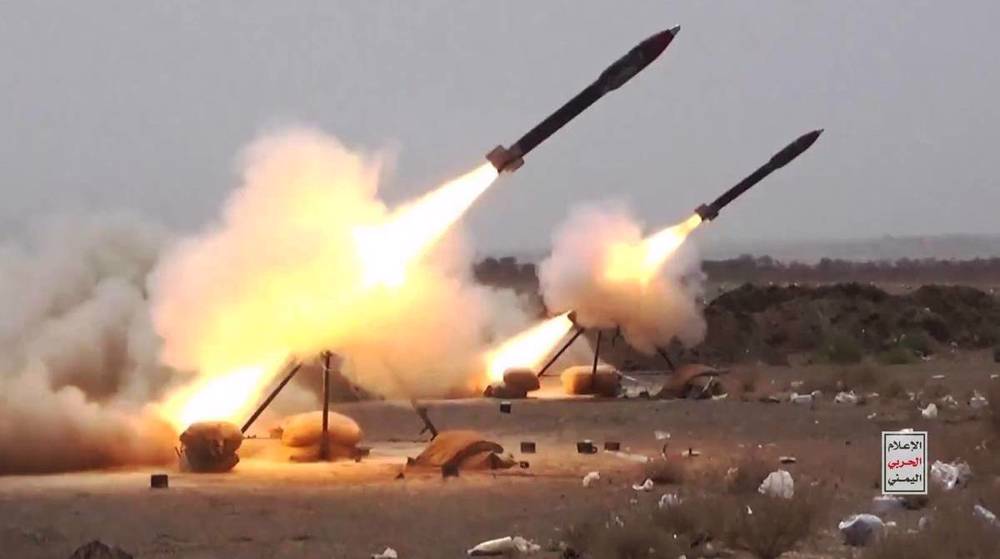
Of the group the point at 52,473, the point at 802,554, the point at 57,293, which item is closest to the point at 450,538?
the point at 802,554

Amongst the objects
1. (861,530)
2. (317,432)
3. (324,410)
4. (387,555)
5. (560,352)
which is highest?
(560,352)

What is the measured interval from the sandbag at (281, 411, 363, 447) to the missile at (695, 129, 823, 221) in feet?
38.1

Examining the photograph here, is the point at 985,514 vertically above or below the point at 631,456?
below

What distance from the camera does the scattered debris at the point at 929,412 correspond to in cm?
2127

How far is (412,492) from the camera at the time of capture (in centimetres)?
1461

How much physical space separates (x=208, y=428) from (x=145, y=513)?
134 inches

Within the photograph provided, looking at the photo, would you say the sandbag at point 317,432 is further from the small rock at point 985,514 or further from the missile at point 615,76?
the small rock at point 985,514

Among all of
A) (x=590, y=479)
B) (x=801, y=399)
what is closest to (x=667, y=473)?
(x=590, y=479)

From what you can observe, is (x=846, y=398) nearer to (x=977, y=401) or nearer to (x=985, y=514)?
(x=977, y=401)

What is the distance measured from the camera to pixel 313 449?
1759cm

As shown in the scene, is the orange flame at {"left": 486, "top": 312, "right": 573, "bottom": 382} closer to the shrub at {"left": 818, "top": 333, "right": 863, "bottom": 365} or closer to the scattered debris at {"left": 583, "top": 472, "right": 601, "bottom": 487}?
the shrub at {"left": 818, "top": 333, "right": 863, "bottom": 365}

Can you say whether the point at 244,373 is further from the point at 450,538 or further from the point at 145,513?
the point at 450,538

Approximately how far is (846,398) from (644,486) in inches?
464

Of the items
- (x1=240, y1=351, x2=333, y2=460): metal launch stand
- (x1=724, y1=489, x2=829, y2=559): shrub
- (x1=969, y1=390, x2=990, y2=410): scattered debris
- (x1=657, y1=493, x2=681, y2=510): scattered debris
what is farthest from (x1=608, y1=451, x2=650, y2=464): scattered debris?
(x1=969, y1=390, x2=990, y2=410): scattered debris
